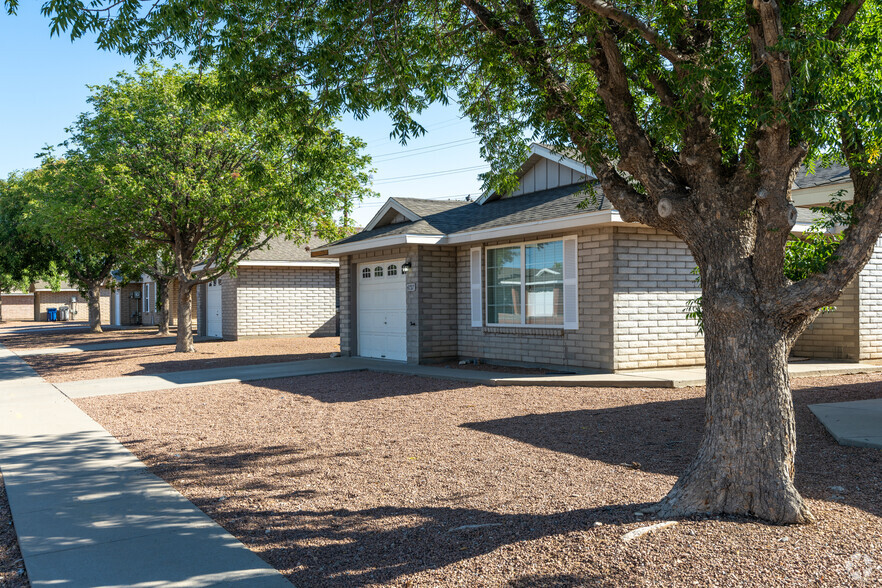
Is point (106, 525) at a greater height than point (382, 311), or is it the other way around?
point (382, 311)

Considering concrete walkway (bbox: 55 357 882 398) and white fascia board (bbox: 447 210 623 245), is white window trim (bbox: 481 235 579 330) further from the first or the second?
concrete walkway (bbox: 55 357 882 398)

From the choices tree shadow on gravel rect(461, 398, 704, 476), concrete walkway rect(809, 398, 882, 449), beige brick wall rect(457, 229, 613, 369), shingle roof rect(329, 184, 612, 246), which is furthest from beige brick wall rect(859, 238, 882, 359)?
tree shadow on gravel rect(461, 398, 704, 476)

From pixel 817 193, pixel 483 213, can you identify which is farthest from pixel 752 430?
pixel 483 213

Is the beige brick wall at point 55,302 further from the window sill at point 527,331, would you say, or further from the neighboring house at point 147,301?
the window sill at point 527,331

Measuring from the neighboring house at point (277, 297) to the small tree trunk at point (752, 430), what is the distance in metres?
22.3

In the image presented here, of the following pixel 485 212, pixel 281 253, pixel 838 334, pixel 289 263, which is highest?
pixel 485 212

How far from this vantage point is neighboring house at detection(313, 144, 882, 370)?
12562 millimetres

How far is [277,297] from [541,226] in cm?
1600

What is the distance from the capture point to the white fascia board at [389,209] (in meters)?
17.0

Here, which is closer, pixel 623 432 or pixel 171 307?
pixel 623 432

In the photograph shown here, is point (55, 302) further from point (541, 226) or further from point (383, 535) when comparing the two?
point (383, 535)

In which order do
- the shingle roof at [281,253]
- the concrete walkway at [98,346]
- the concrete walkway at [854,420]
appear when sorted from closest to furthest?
the concrete walkway at [854,420], the concrete walkway at [98,346], the shingle roof at [281,253]

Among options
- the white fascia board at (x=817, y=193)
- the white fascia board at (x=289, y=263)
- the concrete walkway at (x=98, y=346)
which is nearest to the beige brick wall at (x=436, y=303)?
the white fascia board at (x=817, y=193)

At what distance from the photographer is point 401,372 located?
46.8ft
